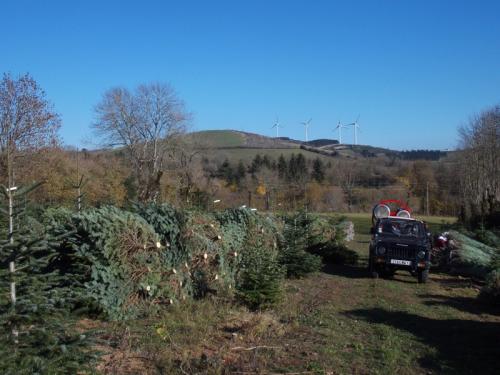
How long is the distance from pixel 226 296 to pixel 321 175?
53319 mm

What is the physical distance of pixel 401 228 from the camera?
1571cm

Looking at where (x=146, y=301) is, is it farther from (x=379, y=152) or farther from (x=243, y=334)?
(x=379, y=152)

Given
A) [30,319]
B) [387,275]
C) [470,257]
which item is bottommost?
[387,275]

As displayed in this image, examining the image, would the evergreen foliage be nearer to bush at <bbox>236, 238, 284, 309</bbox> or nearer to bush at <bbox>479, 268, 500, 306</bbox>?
bush at <bbox>479, 268, 500, 306</bbox>

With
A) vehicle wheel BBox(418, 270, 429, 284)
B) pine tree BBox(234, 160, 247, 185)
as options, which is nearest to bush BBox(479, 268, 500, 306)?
vehicle wheel BBox(418, 270, 429, 284)

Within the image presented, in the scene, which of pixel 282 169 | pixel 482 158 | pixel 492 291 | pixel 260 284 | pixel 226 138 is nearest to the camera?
pixel 260 284

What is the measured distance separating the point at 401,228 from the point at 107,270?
32.9ft

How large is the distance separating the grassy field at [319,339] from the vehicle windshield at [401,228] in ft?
12.0

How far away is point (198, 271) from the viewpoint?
1020 cm

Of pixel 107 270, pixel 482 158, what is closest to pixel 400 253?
pixel 107 270

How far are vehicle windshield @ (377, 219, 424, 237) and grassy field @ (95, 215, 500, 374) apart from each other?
12.0 feet

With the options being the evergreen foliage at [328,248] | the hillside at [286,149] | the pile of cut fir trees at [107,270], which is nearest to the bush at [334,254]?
the evergreen foliage at [328,248]

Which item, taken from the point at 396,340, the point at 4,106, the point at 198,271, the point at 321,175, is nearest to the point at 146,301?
the point at 198,271

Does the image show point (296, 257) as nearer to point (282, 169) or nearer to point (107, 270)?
point (107, 270)
